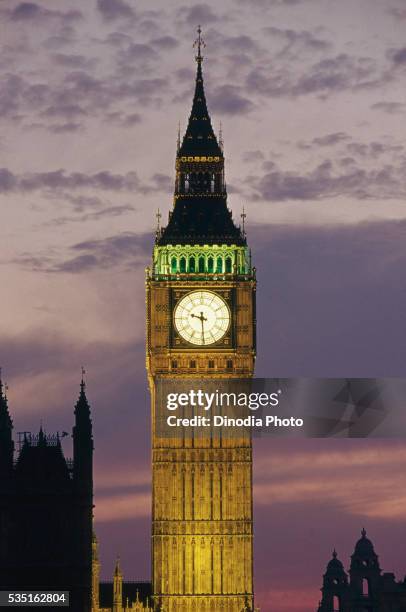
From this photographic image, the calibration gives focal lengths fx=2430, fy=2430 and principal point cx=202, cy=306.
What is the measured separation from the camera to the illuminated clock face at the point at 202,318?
17250cm

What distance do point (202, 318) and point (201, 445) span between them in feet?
29.6

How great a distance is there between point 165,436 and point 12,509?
34.4 metres

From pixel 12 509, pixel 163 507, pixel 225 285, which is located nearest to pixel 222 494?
pixel 163 507

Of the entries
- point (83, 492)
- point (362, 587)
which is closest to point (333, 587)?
point (362, 587)

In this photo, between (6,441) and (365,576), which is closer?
(6,441)

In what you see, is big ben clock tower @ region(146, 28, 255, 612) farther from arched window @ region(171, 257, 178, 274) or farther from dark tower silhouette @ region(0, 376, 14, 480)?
dark tower silhouette @ region(0, 376, 14, 480)

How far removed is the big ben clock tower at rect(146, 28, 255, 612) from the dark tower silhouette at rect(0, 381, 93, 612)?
30.4 metres

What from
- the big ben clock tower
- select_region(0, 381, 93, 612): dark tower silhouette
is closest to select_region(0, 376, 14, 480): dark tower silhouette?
select_region(0, 381, 93, 612): dark tower silhouette

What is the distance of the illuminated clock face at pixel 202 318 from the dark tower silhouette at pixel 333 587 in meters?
25.9

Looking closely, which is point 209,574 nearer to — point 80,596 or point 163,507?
point 163,507

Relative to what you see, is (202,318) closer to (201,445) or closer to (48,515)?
(201,445)

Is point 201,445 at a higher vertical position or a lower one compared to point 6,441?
higher

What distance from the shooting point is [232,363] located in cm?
17188

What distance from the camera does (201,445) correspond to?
17250cm
